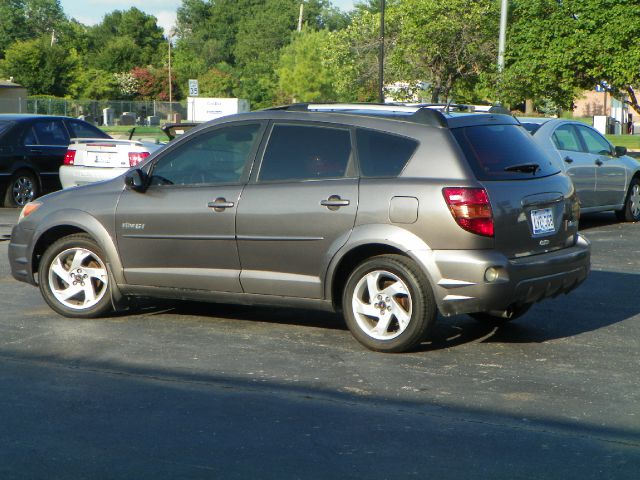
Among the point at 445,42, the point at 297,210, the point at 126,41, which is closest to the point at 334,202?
the point at 297,210

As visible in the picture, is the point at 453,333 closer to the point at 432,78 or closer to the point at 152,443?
the point at 152,443

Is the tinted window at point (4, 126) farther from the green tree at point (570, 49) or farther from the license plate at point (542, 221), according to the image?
the green tree at point (570, 49)

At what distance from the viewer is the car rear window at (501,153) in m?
6.94

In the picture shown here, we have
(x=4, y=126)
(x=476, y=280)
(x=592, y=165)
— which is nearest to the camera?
(x=476, y=280)

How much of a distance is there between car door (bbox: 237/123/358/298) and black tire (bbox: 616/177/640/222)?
31.6ft

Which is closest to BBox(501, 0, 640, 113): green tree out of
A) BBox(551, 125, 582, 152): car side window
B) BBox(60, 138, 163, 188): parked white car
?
BBox(551, 125, 582, 152): car side window

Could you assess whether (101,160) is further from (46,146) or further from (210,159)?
(210,159)

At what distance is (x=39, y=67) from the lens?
3356 inches

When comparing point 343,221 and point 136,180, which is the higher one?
point 136,180

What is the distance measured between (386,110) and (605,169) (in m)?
8.54

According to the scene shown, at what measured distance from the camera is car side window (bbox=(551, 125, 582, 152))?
47.8ft

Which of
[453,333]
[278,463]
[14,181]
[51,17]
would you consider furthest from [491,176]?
[51,17]

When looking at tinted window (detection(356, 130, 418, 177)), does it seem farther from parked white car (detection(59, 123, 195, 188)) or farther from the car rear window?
parked white car (detection(59, 123, 195, 188))

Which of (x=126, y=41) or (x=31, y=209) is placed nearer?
(x=31, y=209)
